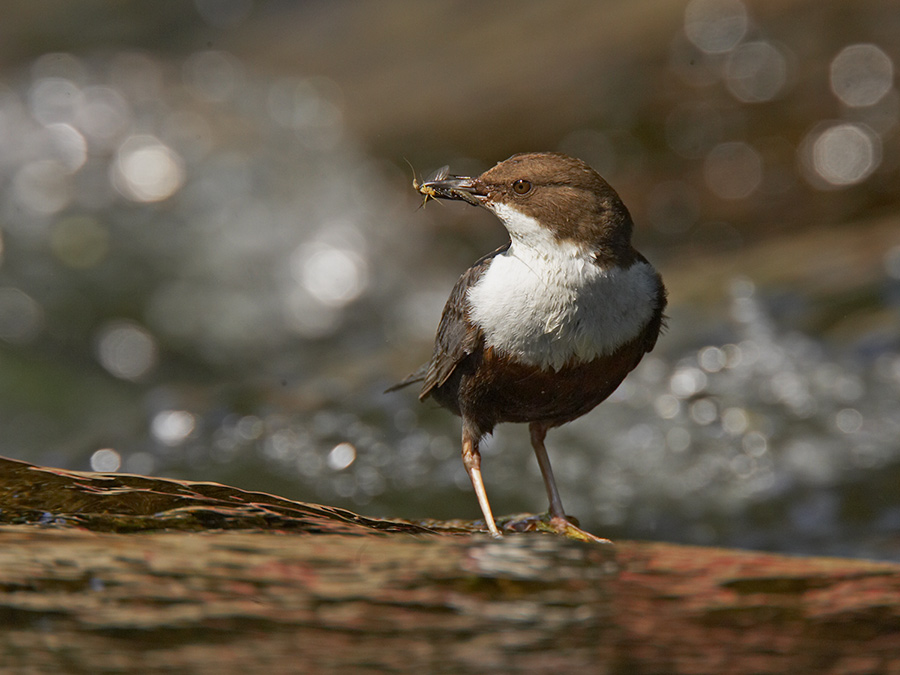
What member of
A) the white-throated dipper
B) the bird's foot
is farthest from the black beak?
the bird's foot

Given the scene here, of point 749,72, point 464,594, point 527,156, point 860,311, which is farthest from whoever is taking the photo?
point 749,72

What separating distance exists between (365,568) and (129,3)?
13.4 meters

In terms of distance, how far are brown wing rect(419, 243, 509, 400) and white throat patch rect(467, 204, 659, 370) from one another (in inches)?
2.7

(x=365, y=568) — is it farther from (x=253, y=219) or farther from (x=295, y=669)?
(x=253, y=219)

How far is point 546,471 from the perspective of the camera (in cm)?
371

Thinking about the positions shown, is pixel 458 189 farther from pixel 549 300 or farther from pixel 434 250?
pixel 434 250

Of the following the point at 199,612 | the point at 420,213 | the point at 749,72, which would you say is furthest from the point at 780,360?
the point at 199,612

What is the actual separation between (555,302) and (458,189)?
0.55 m

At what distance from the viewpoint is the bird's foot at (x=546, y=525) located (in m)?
3.42

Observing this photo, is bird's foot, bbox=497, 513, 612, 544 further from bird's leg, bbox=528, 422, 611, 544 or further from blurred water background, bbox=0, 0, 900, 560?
blurred water background, bbox=0, 0, 900, 560

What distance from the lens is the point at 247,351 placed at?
9.26 meters

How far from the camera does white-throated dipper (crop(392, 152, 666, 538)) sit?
3113 mm

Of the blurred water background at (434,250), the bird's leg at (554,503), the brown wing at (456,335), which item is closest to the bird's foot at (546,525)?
the bird's leg at (554,503)

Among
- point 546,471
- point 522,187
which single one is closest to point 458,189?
point 522,187
